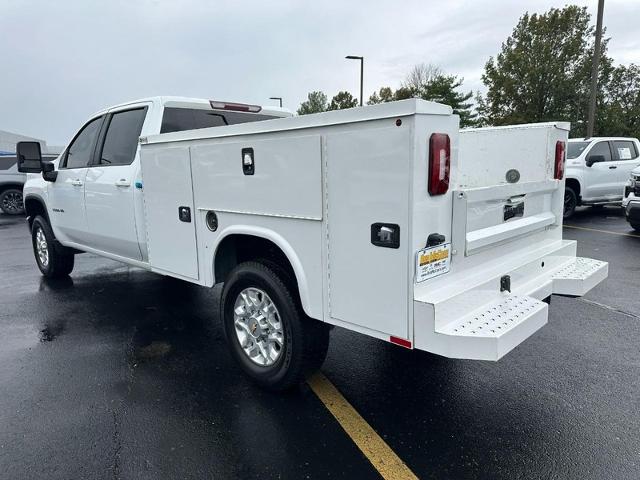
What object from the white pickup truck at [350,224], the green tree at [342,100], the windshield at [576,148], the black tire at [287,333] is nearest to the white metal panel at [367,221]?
the white pickup truck at [350,224]

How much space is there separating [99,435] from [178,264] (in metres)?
1.49

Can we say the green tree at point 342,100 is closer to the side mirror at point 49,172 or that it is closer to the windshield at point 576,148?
the windshield at point 576,148

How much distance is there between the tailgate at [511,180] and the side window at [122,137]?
3.06 m

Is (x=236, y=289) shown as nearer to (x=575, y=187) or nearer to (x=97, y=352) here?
A: (x=97, y=352)

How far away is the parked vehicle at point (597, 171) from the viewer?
1174 centimetres

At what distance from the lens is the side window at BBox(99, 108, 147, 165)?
468cm

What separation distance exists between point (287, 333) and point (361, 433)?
0.76 metres

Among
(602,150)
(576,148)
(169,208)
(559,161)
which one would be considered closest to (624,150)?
(602,150)

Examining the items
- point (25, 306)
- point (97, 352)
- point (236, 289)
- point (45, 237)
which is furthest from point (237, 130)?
point (45, 237)

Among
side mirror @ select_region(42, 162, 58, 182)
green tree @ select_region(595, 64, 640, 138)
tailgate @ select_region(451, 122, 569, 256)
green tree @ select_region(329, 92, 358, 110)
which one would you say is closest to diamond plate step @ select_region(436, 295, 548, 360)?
tailgate @ select_region(451, 122, 569, 256)

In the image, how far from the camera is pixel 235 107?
201 inches

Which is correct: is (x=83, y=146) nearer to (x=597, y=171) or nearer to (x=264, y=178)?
(x=264, y=178)

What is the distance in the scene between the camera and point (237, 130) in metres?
3.18

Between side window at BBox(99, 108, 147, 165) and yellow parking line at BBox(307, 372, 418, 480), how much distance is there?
9.46 ft
